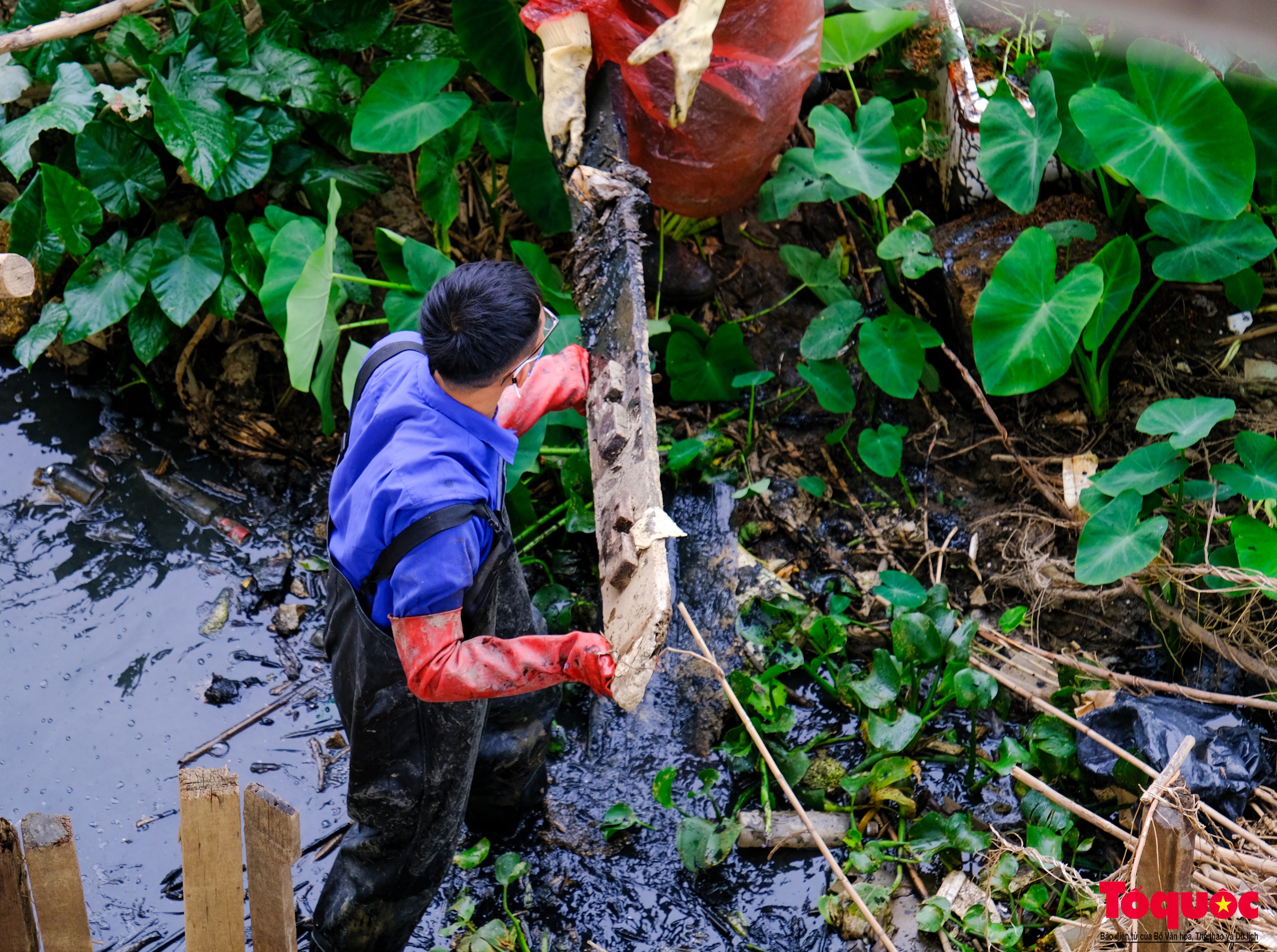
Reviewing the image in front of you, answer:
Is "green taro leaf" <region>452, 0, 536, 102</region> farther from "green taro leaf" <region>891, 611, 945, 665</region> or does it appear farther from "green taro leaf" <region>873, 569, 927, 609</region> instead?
"green taro leaf" <region>891, 611, 945, 665</region>

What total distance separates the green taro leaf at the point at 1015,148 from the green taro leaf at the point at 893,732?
60.5 inches

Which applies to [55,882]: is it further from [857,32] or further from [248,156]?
[857,32]

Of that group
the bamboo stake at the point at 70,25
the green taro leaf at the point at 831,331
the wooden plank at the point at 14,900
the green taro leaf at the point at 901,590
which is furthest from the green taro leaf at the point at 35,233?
the green taro leaf at the point at 901,590

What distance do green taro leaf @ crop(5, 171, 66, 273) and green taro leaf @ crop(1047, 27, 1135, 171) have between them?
3268 millimetres

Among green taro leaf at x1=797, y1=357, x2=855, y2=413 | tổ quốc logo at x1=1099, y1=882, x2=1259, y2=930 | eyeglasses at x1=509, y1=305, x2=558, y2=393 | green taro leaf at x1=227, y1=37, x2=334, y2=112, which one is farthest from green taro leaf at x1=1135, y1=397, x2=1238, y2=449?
green taro leaf at x1=227, y1=37, x2=334, y2=112

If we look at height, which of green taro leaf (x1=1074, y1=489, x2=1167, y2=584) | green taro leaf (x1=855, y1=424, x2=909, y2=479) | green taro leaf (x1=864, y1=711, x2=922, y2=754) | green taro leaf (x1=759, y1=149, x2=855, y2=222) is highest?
green taro leaf (x1=759, y1=149, x2=855, y2=222)

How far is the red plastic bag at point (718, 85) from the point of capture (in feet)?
8.46

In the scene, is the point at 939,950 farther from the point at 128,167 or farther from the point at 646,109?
the point at 128,167

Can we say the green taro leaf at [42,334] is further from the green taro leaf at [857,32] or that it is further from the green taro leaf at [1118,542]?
the green taro leaf at [1118,542]

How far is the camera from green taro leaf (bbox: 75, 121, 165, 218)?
3.12 metres

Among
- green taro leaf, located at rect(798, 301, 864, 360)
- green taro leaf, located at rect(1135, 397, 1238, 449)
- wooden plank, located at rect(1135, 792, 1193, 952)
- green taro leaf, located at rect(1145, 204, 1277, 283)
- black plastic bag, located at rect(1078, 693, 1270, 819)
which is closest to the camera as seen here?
wooden plank, located at rect(1135, 792, 1193, 952)

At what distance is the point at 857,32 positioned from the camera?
116 inches

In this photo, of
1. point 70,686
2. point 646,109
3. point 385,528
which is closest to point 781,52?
point 646,109

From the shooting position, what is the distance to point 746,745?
259 cm
